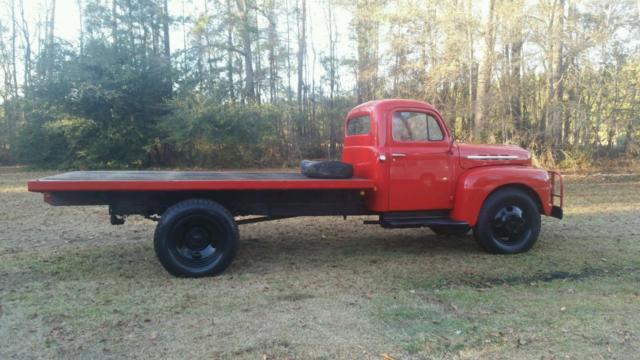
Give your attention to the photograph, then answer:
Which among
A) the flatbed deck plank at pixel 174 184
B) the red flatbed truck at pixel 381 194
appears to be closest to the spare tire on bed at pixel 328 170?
the red flatbed truck at pixel 381 194

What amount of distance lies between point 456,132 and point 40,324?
43.9ft

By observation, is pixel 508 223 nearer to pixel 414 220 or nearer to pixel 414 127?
pixel 414 220

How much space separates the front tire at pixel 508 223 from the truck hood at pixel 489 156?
0.43 meters

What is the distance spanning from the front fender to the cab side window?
66 centimetres

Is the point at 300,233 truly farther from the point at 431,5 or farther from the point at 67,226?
the point at 431,5

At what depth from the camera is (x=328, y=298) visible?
14.1 feet

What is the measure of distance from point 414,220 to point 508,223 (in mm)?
1241

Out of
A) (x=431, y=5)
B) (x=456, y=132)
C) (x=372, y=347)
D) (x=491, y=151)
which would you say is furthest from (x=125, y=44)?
(x=372, y=347)

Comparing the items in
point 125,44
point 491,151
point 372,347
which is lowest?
point 372,347

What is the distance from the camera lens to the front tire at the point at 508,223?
5664mm

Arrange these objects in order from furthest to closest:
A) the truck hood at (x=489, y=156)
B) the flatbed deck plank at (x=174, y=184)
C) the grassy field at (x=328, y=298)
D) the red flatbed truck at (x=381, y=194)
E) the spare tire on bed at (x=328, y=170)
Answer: the truck hood at (x=489, y=156), the spare tire on bed at (x=328, y=170), the red flatbed truck at (x=381, y=194), the flatbed deck plank at (x=174, y=184), the grassy field at (x=328, y=298)

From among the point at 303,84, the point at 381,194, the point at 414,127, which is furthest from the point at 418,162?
the point at 303,84

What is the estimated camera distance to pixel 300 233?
7.25 metres

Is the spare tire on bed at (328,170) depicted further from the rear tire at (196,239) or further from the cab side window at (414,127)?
the rear tire at (196,239)
